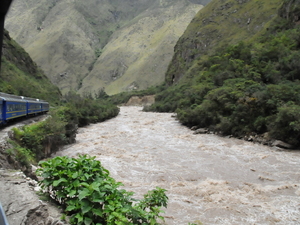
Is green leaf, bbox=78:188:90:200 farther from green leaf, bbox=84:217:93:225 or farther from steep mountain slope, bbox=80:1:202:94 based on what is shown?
steep mountain slope, bbox=80:1:202:94

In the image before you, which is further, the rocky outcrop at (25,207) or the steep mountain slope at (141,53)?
the steep mountain slope at (141,53)

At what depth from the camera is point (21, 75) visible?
48.1 m

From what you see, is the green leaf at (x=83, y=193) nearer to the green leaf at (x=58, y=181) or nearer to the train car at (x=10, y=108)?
the green leaf at (x=58, y=181)

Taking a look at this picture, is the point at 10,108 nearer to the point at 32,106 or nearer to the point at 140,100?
the point at 32,106

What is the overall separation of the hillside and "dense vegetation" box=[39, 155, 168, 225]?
33041 mm

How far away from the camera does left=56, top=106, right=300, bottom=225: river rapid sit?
29.7 ft

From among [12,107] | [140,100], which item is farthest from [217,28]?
[12,107]

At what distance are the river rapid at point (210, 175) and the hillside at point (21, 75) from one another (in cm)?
2104

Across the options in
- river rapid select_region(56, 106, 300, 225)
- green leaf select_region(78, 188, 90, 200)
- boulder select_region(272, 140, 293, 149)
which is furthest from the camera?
boulder select_region(272, 140, 293, 149)

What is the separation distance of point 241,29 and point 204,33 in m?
13.2

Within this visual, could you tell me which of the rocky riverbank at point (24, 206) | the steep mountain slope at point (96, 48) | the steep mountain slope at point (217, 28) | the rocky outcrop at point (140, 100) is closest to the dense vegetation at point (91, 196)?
the rocky riverbank at point (24, 206)

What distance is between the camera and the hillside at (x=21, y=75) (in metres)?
38.3

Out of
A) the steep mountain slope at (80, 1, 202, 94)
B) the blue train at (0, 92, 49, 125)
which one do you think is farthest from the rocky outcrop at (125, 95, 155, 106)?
the blue train at (0, 92, 49, 125)

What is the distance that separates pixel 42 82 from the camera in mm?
58750
